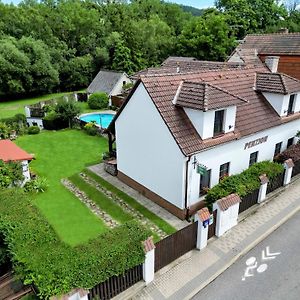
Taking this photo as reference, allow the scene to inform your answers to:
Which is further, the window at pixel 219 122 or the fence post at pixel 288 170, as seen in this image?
the fence post at pixel 288 170

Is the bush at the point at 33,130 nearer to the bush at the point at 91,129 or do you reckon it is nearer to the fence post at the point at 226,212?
the bush at the point at 91,129

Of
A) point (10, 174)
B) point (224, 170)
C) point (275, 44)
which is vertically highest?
point (275, 44)

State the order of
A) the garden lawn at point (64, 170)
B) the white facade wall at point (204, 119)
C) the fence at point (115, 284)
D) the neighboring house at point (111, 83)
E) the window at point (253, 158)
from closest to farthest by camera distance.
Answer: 1. the fence at point (115, 284)
2. the white facade wall at point (204, 119)
3. the garden lawn at point (64, 170)
4. the window at point (253, 158)
5. the neighboring house at point (111, 83)

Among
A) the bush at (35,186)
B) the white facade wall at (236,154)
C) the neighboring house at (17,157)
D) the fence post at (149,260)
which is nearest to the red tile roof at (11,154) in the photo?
the neighboring house at (17,157)

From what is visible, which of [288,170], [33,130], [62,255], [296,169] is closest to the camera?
[62,255]

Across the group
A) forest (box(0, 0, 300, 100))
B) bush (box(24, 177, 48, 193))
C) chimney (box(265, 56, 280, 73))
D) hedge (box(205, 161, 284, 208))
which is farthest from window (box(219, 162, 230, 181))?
forest (box(0, 0, 300, 100))

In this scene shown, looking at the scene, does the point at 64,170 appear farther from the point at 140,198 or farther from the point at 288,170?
the point at 288,170

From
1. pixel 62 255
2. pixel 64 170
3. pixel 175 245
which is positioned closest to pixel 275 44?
pixel 64 170

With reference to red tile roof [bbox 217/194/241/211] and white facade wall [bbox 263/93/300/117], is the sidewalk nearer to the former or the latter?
red tile roof [bbox 217/194/241/211]
